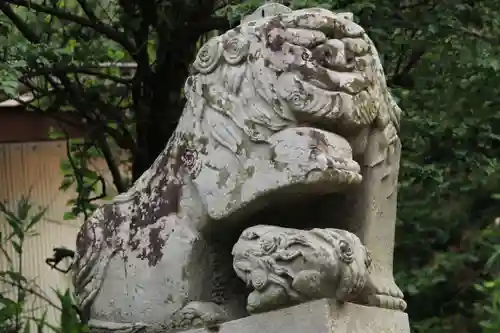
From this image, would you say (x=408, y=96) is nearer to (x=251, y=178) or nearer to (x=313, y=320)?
(x=251, y=178)

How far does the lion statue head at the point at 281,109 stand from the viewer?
192 cm

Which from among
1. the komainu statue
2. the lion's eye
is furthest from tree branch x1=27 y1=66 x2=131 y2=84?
the lion's eye

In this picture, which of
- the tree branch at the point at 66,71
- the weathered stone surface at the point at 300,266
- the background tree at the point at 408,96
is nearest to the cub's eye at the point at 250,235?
the weathered stone surface at the point at 300,266

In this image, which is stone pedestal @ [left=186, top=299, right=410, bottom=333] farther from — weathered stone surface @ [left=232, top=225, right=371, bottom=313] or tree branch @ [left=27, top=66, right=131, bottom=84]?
tree branch @ [left=27, top=66, right=131, bottom=84]

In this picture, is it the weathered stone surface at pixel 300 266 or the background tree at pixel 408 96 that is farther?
the background tree at pixel 408 96

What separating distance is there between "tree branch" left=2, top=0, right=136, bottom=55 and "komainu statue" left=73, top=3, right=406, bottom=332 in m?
1.45

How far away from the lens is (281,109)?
196 cm

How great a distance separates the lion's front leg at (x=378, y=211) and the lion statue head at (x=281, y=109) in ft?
0.16

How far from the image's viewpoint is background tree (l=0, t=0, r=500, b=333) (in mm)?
3221

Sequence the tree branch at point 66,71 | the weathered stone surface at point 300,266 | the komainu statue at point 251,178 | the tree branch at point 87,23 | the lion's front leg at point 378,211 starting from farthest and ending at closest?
the tree branch at point 87,23 < the tree branch at point 66,71 < the lion's front leg at point 378,211 < the komainu statue at point 251,178 < the weathered stone surface at point 300,266

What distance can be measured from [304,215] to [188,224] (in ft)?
0.80

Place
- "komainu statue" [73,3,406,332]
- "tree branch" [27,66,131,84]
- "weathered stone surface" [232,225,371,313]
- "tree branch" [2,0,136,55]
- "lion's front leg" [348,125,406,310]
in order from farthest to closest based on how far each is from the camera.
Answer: "tree branch" [2,0,136,55] < "tree branch" [27,66,131,84] < "lion's front leg" [348,125,406,310] < "komainu statue" [73,3,406,332] < "weathered stone surface" [232,225,371,313]

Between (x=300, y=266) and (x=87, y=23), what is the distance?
1943 mm

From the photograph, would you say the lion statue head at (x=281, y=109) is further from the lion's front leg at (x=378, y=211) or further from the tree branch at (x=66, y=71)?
the tree branch at (x=66, y=71)
